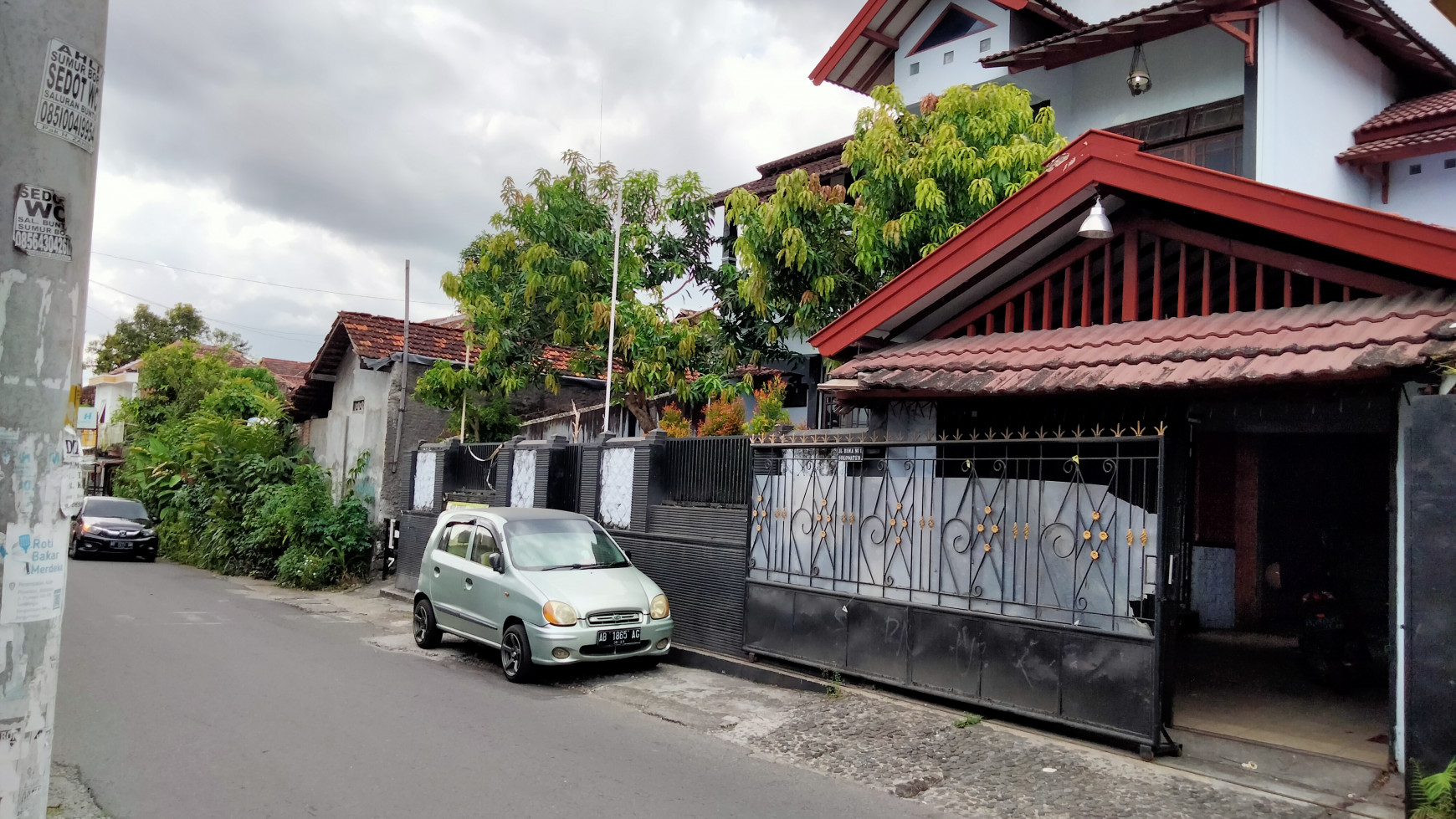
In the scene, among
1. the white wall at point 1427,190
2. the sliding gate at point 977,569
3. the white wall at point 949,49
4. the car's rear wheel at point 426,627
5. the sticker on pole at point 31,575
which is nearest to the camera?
the sticker on pole at point 31,575

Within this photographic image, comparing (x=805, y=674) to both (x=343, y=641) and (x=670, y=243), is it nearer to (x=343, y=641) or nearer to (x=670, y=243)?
(x=343, y=641)

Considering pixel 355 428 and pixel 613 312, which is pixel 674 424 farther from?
pixel 355 428

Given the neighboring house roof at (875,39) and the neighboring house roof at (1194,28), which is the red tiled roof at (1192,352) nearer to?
the neighboring house roof at (1194,28)

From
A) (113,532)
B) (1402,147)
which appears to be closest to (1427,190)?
(1402,147)

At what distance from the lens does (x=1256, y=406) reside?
8953 millimetres

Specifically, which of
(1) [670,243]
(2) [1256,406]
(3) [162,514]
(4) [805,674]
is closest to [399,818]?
(4) [805,674]

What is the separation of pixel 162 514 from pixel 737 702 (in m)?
21.9

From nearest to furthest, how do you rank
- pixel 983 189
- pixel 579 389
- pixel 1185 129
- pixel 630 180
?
pixel 983 189
pixel 1185 129
pixel 630 180
pixel 579 389

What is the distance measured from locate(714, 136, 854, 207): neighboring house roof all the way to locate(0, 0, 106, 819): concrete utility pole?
547 inches

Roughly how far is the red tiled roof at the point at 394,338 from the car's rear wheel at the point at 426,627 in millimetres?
8921

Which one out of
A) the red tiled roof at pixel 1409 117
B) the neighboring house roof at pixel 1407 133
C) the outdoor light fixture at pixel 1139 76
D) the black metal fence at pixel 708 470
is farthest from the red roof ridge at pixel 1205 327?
the red tiled roof at pixel 1409 117

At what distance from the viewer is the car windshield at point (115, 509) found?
22.7 meters

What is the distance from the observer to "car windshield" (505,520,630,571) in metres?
9.80

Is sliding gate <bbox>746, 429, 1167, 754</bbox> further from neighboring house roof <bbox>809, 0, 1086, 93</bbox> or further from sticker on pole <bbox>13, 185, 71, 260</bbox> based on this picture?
neighboring house roof <bbox>809, 0, 1086, 93</bbox>
